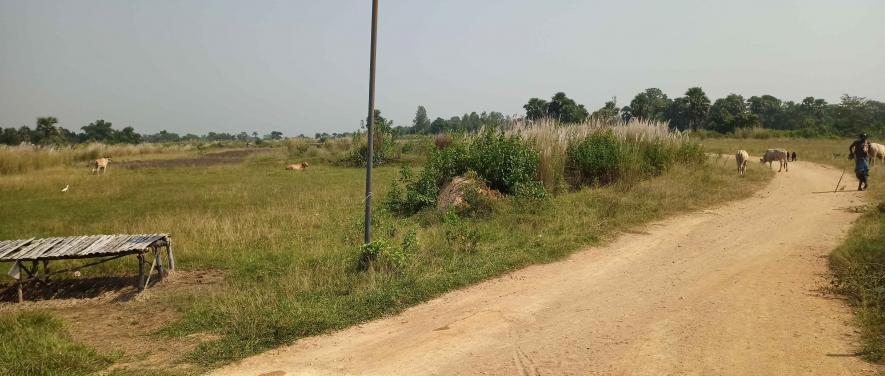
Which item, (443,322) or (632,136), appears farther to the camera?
(632,136)

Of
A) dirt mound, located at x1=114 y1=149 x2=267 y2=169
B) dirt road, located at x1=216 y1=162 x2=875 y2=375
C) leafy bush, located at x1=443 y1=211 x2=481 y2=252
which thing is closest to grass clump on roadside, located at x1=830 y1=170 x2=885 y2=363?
dirt road, located at x1=216 y1=162 x2=875 y2=375

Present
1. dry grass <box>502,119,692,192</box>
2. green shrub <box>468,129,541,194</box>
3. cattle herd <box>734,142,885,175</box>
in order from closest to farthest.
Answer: green shrub <box>468,129,541,194</box>, dry grass <box>502,119,692,192</box>, cattle herd <box>734,142,885,175</box>

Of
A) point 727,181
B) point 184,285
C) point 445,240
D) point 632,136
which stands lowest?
point 184,285

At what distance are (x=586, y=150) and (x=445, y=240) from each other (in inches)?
238

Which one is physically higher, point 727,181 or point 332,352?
point 727,181

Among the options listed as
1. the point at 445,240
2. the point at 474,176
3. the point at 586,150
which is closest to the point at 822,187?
the point at 586,150

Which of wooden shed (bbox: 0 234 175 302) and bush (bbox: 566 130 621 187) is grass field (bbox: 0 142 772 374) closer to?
wooden shed (bbox: 0 234 175 302)

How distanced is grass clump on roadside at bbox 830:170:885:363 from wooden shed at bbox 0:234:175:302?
283 inches

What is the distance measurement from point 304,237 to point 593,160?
700cm

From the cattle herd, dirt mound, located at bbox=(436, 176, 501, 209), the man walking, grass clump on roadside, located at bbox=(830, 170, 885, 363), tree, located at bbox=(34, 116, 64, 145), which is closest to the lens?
grass clump on roadside, located at bbox=(830, 170, 885, 363)

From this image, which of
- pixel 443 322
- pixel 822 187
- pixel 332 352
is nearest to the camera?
pixel 332 352

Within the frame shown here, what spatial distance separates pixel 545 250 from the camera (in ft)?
22.7

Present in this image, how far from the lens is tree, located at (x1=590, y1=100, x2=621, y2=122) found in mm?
14727

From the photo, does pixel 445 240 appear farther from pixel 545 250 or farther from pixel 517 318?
pixel 517 318
